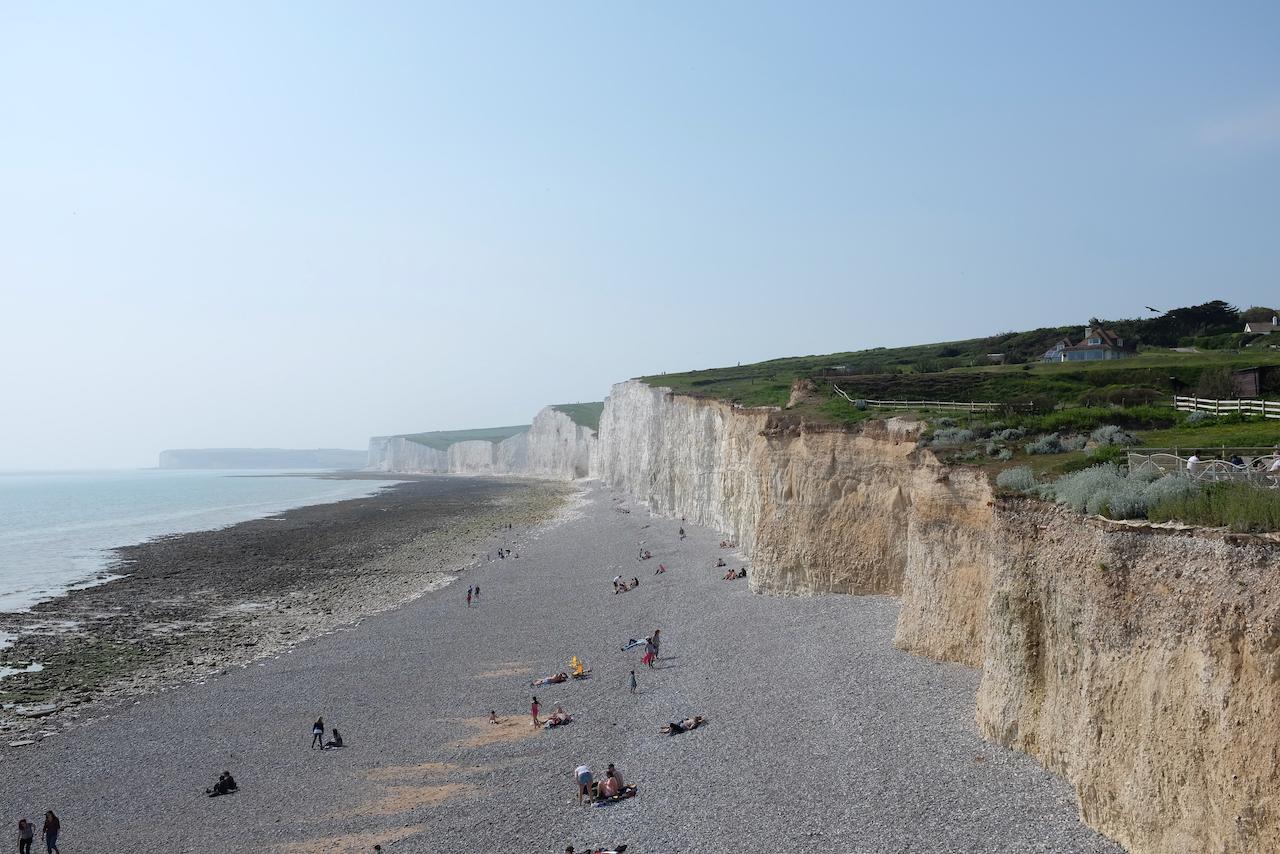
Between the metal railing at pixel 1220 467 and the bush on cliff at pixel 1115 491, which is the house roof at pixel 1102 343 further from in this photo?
the bush on cliff at pixel 1115 491

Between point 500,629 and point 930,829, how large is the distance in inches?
745

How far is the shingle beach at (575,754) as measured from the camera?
541 inches

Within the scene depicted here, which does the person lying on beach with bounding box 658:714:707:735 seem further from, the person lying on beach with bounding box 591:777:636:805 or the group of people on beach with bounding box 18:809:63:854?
the group of people on beach with bounding box 18:809:63:854

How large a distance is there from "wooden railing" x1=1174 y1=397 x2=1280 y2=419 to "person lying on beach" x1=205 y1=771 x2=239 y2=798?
85.0ft

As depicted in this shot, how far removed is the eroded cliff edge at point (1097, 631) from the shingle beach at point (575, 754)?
0.87m

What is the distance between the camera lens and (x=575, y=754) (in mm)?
17719

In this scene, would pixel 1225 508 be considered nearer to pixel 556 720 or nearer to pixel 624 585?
pixel 556 720

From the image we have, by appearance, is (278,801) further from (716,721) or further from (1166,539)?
(1166,539)

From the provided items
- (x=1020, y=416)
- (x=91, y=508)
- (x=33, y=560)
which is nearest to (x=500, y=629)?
(x=1020, y=416)

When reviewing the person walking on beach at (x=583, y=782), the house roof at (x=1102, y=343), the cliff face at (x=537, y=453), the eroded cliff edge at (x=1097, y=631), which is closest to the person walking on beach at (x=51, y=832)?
the person walking on beach at (x=583, y=782)

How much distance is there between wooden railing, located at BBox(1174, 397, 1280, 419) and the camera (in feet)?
74.4

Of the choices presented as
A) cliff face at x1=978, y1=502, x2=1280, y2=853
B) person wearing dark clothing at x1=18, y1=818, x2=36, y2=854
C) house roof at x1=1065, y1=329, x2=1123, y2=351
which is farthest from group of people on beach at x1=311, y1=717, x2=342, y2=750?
house roof at x1=1065, y1=329, x2=1123, y2=351

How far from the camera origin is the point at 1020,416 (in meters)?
27.2

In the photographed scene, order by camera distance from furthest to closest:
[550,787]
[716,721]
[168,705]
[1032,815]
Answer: [168,705] → [716,721] → [550,787] → [1032,815]
